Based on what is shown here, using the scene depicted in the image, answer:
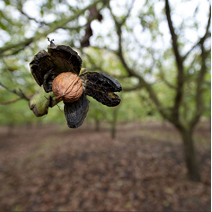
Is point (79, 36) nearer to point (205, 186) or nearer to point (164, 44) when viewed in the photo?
point (164, 44)

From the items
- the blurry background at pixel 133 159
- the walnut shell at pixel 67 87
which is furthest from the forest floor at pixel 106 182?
the walnut shell at pixel 67 87

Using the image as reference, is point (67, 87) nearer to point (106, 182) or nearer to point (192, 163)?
point (106, 182)

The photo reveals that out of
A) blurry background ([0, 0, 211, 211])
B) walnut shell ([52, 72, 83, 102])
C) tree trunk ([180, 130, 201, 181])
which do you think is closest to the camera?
walnut shell ([52, 72, 83, 102])

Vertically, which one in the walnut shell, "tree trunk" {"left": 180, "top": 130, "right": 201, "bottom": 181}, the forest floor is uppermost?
the walnut shell

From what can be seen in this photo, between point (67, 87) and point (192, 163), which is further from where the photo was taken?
point (192, 163)

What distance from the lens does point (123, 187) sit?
5617mm

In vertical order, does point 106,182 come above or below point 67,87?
below

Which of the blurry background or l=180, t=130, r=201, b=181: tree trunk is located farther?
l=180, t=130, r=201, b=181: tree trunk

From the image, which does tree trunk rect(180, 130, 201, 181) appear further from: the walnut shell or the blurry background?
the walnut shell

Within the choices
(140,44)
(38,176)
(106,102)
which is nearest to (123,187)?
(38,176)

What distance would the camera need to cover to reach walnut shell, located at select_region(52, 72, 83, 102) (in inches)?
30.2

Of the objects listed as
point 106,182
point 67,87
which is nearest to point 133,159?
point 106,182

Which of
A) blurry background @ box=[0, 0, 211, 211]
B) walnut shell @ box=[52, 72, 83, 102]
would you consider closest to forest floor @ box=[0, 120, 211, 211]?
blurry background @ box=[0, 0, 211, 211]

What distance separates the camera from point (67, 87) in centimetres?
76
